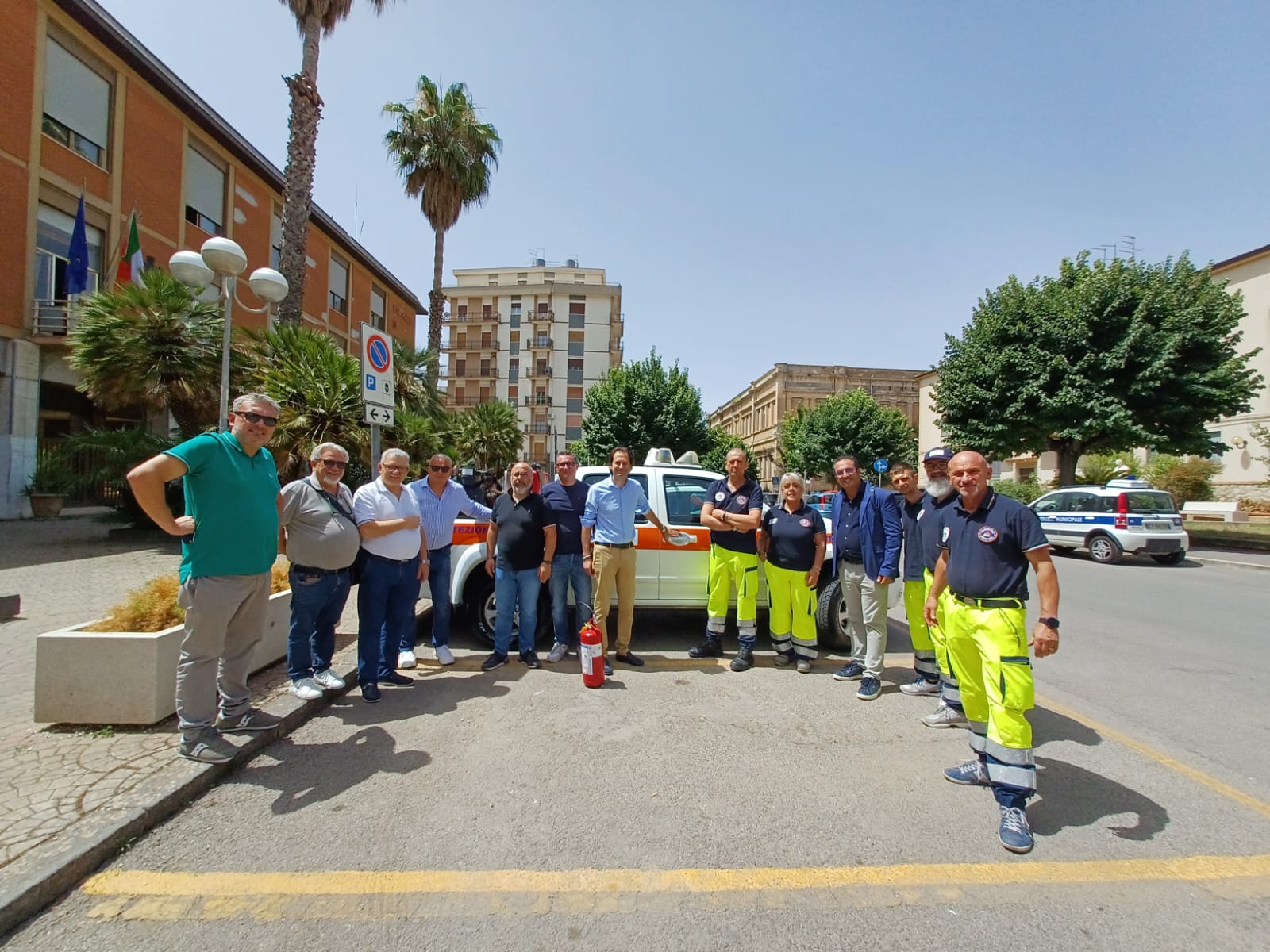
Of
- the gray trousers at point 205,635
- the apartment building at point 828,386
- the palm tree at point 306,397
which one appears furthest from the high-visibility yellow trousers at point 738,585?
the apartment building at point 828,386

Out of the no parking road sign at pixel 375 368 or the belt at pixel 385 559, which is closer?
the belt at pixel 385 559

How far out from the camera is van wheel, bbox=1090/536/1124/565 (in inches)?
573

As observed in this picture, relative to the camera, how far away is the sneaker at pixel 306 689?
422 cm

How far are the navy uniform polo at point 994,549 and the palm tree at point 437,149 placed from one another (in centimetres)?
2045

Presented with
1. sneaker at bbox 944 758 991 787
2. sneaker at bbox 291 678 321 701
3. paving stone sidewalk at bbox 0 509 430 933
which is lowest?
sneaker at bbox 944 758 991 787

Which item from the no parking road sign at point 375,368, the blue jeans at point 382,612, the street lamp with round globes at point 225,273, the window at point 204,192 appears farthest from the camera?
the window at point 204,192

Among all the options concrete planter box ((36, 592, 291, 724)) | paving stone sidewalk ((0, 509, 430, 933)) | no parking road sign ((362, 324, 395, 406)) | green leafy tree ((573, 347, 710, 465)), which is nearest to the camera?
paving stone sidewalk ((0, 509, 430, 933))

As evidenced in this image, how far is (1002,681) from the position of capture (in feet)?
9.69

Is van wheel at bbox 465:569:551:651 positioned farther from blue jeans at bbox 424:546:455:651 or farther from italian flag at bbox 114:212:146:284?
italian flag at bbox 114:212:146:284

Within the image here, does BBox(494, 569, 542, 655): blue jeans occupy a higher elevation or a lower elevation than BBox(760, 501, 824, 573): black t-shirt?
lower

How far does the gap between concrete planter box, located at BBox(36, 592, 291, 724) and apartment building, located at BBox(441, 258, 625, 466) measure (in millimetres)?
60380

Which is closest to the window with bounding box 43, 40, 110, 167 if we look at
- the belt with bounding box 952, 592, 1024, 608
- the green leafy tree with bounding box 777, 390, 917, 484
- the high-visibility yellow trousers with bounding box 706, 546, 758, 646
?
the high-visibility yellow trousers with bounding box 706, 546, 758, 646

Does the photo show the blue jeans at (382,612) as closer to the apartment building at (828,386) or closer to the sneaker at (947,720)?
the sneaker at (947,720)

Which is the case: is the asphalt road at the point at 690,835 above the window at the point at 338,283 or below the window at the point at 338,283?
below
